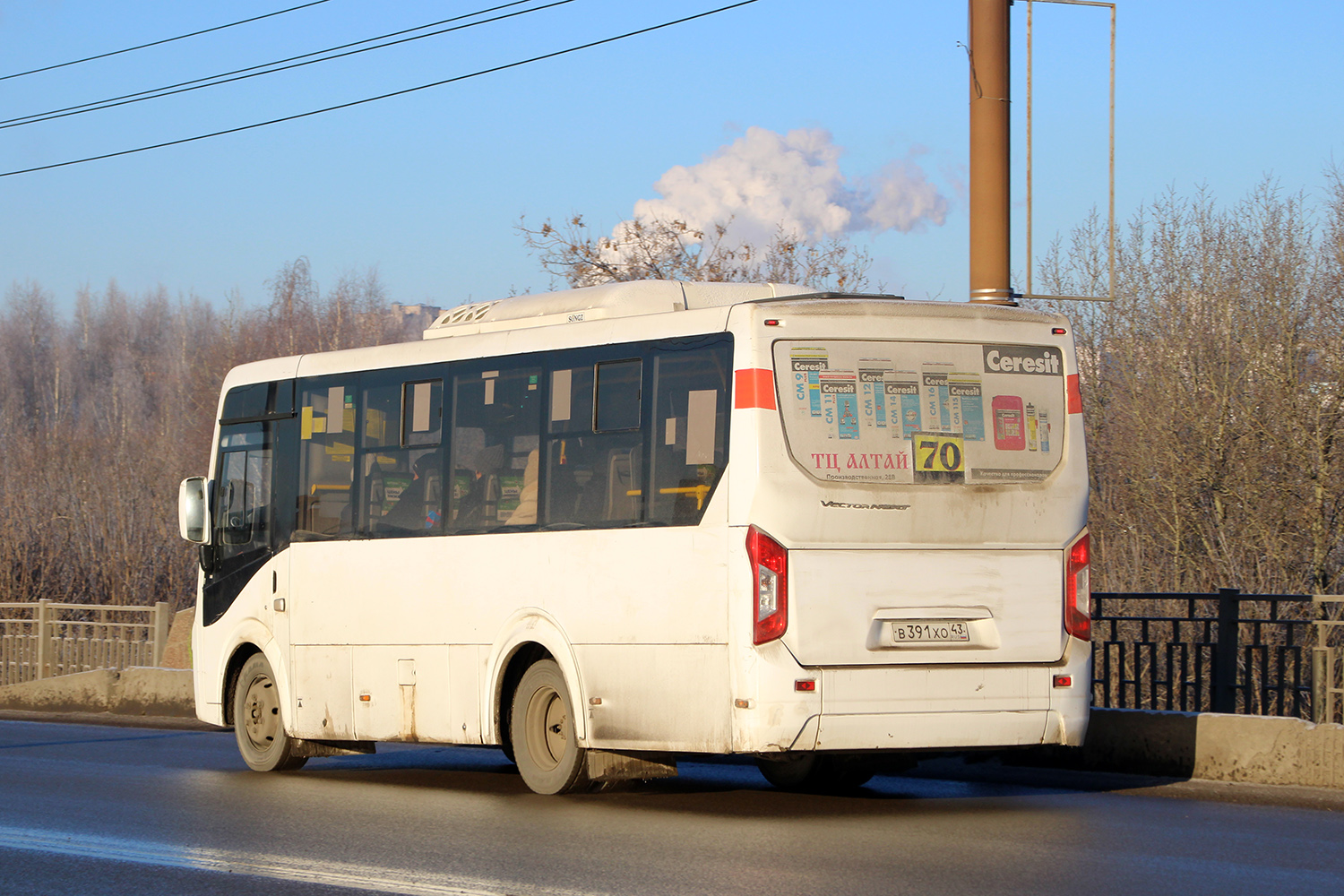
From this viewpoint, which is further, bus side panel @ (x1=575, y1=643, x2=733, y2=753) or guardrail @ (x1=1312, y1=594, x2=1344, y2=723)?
guardrail @ (x1=1312, y1=594, x2=1344, y2=723)

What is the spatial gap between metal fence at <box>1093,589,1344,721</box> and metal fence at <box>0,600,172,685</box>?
13.3 m

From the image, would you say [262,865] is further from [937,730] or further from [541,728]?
[937,730]

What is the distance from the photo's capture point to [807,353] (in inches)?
380

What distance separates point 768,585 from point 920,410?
1.43m

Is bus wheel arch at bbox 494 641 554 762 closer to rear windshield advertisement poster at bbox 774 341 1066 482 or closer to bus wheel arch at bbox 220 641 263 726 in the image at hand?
rear windshield advertisement poster at bbox 774 341 1066 482

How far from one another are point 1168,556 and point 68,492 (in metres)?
30.1

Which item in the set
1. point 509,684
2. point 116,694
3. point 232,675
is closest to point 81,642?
point 116,694

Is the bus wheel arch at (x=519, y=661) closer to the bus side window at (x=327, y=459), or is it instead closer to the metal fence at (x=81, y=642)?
the bus side window at (x=327, y=459)

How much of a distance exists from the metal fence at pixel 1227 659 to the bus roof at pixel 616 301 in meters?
4.09

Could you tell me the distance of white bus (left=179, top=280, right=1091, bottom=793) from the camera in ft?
31.0

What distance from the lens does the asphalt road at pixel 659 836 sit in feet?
24.5

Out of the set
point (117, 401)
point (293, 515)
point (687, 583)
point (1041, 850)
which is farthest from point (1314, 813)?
point (117, 401)

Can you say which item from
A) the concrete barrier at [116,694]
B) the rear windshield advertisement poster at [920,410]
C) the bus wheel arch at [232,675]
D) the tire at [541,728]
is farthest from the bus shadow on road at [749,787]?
the concrete barrier at [116,694]

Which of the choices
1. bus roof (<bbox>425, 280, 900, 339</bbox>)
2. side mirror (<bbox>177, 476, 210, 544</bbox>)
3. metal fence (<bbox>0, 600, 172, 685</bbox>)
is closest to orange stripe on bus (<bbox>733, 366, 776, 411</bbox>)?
bus roof (<bbox>425, 280, 900, 339</bbox>)
